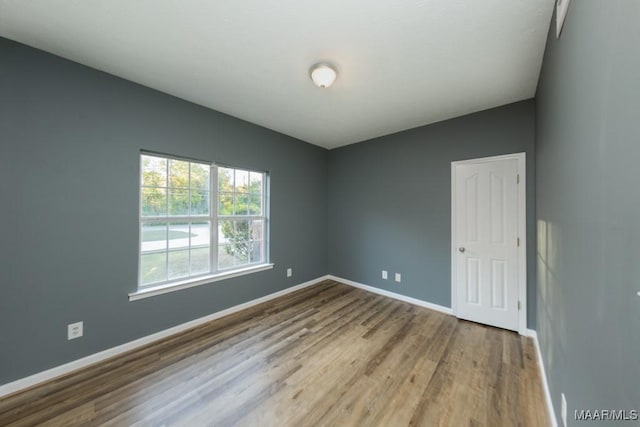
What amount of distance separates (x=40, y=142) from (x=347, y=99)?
2755mm

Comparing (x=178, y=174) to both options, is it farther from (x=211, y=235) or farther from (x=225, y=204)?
(x=211, y=235)

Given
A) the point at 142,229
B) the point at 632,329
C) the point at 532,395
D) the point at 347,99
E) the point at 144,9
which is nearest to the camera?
the point at 632,329

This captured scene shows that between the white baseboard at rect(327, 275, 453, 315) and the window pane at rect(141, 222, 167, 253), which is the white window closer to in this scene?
the window pane at rect(141, 222, 167, 253)

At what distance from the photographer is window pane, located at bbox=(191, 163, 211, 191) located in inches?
109

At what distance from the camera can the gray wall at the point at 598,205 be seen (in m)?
0.59

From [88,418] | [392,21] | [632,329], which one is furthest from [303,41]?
[88,418]

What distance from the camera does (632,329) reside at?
572 mm

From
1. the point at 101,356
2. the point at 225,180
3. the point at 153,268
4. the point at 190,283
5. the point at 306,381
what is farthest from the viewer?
the point at 225,180

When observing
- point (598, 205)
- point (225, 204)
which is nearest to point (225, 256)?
point (225, 204)

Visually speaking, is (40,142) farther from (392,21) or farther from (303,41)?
(392,21)

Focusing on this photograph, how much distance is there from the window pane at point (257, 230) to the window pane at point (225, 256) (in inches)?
14.7

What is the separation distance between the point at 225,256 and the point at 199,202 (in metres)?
0.79

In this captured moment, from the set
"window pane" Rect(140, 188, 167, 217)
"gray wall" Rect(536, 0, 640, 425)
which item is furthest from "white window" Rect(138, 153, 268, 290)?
"gray wall" Rect(536, 0, 640, 425)

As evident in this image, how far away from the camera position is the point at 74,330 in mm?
1958
